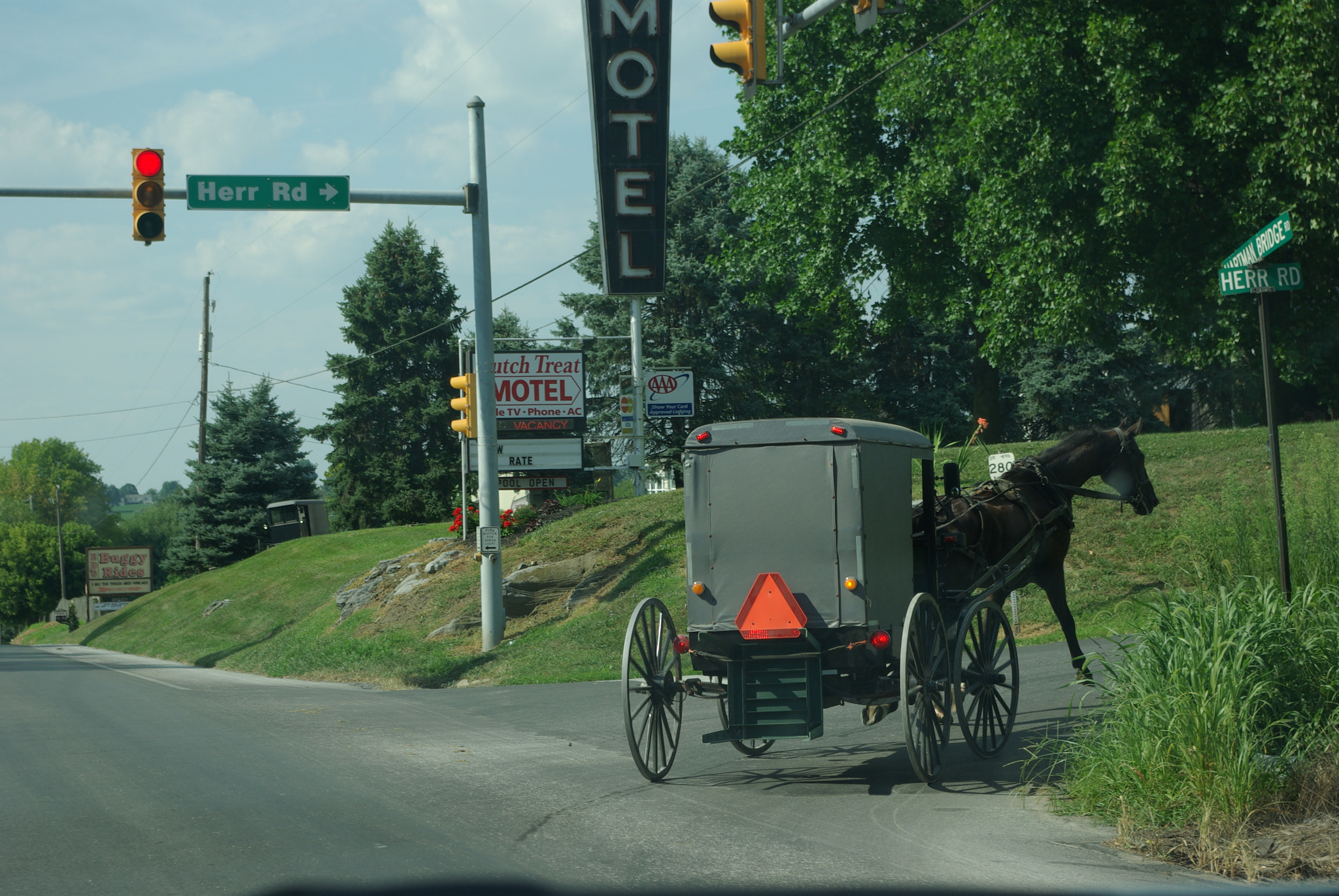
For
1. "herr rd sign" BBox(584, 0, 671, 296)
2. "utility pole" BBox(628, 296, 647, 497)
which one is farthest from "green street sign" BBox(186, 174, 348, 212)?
"utility pole" BBox(628, 296, 647, 497)

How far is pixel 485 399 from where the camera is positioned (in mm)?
18703

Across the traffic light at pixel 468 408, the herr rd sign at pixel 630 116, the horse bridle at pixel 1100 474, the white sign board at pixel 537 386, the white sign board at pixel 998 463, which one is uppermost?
the herr rd sign at pixel 630 116

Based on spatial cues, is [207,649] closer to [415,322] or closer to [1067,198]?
[1067,198]

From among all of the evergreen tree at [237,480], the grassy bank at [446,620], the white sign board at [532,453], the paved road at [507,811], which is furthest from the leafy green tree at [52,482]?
the paved road at [507,811]

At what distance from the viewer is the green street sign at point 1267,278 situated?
7.88m

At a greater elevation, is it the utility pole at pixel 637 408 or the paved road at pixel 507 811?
the utility pole at pixel 637 408

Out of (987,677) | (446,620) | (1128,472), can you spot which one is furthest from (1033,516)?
(446,620)

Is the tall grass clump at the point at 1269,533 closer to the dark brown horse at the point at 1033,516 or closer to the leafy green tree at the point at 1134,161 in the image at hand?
the dark brown horse at the point at 1033,516

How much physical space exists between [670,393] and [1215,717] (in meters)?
26.6

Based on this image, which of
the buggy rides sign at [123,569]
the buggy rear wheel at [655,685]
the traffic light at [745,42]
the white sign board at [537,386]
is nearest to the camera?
the buggy rear wheel at [655,685]

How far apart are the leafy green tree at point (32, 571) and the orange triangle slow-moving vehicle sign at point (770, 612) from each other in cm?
10885

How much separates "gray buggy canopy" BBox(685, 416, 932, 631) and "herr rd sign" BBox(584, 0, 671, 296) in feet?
41.1

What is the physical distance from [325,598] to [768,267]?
52.6 feet

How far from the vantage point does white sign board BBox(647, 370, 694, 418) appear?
3198cm
